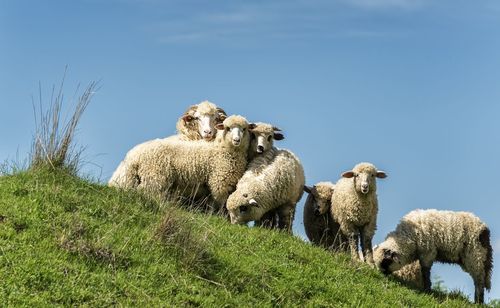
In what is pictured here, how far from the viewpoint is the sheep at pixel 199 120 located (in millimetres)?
19609

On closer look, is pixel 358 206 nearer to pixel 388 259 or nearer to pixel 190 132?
pixel 388 259

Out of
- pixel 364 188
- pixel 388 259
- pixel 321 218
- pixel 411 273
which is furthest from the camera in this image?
pixel 411 273

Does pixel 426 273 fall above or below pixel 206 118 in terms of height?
below

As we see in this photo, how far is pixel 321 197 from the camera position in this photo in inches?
734

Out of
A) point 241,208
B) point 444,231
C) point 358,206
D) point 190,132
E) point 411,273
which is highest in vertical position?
point 190,132

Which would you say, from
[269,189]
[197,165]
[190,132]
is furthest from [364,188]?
[190,132]

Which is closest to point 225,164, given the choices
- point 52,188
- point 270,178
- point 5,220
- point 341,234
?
point 270,178

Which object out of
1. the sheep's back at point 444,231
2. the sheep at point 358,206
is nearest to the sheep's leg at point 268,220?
the sheep at point 358,206

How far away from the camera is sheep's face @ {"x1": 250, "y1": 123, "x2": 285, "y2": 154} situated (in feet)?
61.0

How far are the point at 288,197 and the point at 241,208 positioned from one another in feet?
3.26

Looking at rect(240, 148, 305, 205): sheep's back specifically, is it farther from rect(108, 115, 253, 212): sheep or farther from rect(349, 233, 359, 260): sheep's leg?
rect(349, 233, 359, 260): sheep's leg

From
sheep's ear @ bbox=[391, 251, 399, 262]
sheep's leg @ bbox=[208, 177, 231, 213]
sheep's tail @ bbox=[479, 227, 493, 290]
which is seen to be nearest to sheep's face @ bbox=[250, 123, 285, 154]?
sheep's leg @ bbox=[208, 177, 231, 213]

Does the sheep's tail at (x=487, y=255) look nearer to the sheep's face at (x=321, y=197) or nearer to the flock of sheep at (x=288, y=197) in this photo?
the flock of sheep at (x=288, y=197)

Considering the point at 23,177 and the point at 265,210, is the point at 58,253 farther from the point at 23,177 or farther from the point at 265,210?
the point at 265,210
